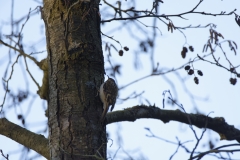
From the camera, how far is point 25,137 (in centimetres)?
373

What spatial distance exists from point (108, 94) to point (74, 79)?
33 cm

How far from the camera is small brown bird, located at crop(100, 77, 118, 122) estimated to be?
135 inches

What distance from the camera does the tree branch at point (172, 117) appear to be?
4.05 m

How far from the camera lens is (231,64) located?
13.1ft

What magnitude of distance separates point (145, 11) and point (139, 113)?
2.82 feet

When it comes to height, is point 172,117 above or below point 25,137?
above

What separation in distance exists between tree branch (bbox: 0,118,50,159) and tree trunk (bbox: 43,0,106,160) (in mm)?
310

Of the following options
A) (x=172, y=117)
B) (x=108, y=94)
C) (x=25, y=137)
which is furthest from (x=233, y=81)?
(x=25, y=137)

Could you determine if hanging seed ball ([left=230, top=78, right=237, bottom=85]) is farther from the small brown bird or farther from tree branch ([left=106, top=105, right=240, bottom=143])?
the small brown bird

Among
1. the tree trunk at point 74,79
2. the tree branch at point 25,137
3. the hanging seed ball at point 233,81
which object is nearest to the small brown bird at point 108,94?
the tree trunk at point 74,79

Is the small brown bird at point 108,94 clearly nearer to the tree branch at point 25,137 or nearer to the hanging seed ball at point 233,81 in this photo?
the tree branch at point 25,137

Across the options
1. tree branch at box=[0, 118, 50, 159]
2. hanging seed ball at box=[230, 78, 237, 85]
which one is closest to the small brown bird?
tree branch at box=[0, 118, 50, 159]

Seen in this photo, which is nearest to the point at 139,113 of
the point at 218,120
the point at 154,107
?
the point at 154,107

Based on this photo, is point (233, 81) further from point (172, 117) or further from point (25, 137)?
point (25, 137)
